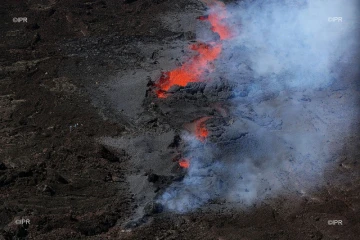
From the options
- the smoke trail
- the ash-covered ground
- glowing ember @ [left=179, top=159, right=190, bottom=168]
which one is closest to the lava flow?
the ash-covered ground

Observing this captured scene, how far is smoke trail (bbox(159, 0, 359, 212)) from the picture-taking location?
16500 mm

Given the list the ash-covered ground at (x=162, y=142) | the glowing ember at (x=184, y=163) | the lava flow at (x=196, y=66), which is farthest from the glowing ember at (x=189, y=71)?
the glowing ember at (x=184, y=163)

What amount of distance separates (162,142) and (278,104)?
461 centimetres

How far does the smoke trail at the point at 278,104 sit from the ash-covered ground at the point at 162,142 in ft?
0.17

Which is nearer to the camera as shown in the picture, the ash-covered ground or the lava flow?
the ash-covered ground

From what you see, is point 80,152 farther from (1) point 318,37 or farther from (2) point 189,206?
(1) point 318,37

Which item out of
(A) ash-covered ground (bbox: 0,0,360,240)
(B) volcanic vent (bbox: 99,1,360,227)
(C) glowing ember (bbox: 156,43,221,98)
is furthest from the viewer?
(C) glowing ember (bbox: 156,43,221,98)

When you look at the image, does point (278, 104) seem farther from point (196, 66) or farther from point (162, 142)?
point (162, 142)

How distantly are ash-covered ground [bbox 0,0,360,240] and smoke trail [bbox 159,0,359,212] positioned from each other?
5 cm

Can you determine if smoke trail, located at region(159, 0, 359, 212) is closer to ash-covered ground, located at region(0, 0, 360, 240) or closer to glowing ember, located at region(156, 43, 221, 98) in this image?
ash-covered ground, located at region(0, 0, 360, 240)

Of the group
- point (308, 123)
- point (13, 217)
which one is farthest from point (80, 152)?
point (308, 123)

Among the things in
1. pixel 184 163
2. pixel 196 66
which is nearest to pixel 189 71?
pixel 196 66

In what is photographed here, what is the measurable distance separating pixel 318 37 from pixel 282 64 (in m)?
3.01

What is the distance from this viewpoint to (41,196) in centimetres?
1583
